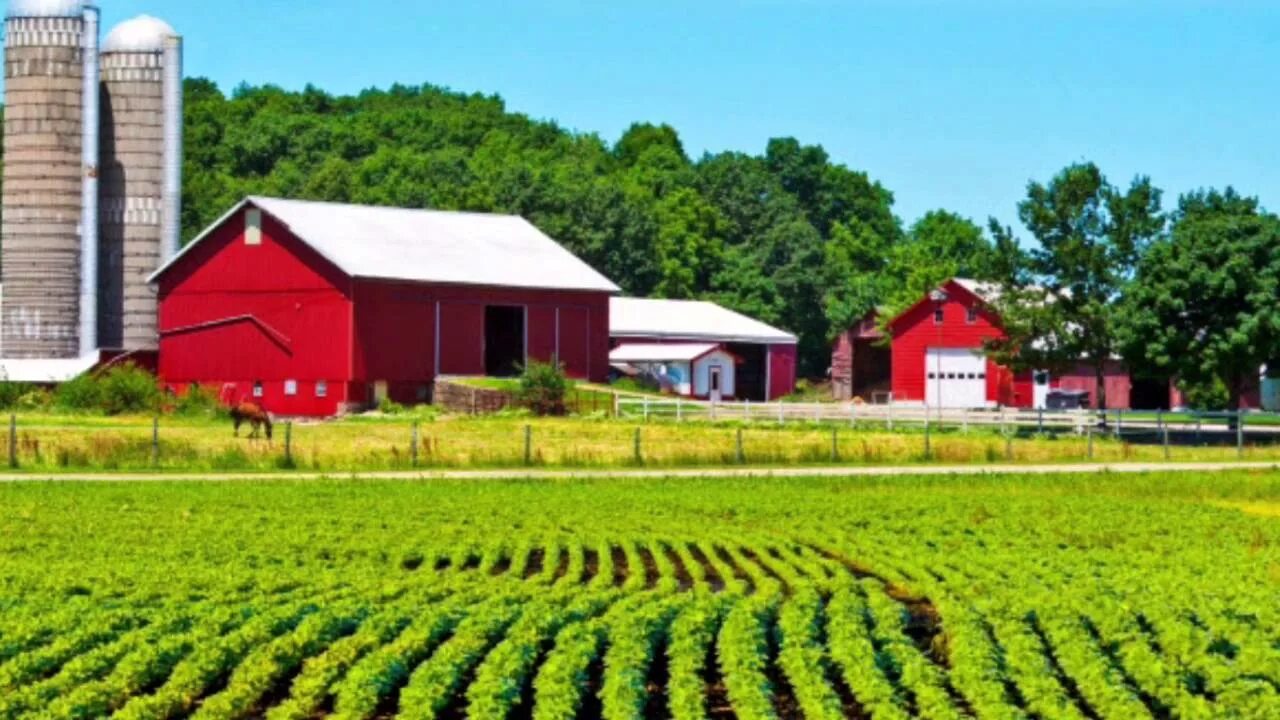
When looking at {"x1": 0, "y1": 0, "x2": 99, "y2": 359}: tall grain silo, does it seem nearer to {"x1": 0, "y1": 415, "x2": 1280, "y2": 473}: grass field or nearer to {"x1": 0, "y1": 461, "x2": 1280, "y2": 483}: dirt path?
{"x1": 0, "y1": 415, "x2": 1280, "y2": 473}: grass field

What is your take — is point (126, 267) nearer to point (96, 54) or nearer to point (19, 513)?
A: point (96, 54)

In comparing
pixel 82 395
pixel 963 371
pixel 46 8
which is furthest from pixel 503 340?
pixel 46 8

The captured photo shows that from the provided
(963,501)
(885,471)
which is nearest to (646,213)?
(885,471)

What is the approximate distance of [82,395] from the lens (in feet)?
215

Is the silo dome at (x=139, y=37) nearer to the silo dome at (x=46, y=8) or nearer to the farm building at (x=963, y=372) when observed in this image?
the silo dome at (x=46, y=8)

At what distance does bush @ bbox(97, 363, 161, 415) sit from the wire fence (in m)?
4.33

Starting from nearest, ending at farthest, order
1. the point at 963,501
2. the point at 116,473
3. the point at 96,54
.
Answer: the point at 963,501 → the point at 116,473 → the point at 96,54

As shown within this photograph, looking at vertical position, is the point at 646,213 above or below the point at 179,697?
above

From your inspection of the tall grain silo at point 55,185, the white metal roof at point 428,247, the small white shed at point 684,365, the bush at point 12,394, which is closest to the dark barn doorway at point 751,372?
the small white shed at point 684,365

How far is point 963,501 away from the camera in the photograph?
3422cm

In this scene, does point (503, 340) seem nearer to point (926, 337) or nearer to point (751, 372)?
point (926, 337)

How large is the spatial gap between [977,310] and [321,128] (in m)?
77.9

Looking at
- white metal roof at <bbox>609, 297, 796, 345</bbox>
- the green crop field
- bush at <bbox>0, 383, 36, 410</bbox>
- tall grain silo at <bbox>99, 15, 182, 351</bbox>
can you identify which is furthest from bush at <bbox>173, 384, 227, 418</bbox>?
the green crop field

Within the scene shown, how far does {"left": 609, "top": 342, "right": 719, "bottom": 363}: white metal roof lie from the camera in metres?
84.8
